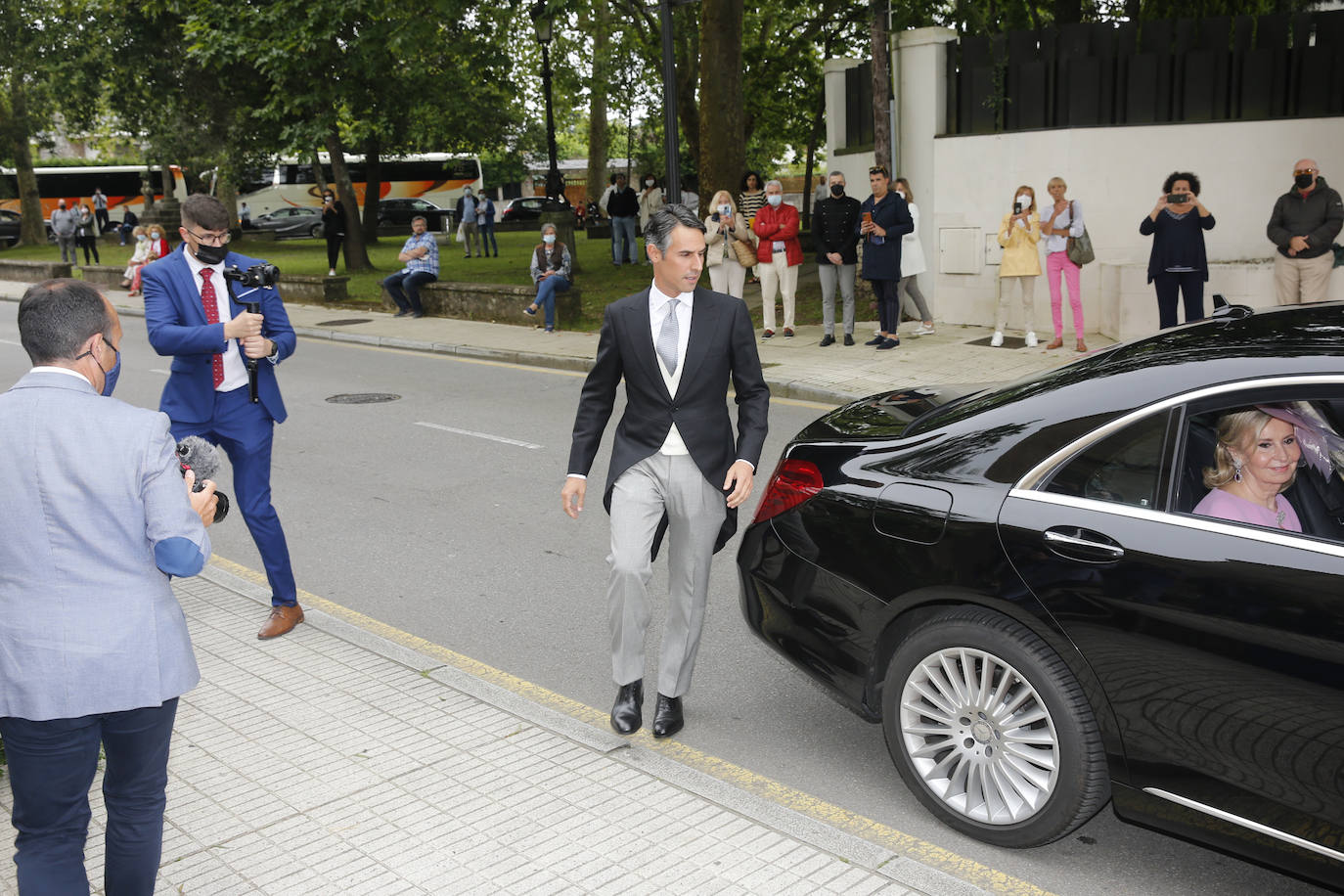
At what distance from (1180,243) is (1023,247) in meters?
2.05

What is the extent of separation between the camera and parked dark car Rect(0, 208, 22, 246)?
48625 mm

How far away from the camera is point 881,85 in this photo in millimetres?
15805

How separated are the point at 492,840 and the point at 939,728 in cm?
144

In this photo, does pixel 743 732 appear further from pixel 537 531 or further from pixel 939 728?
pixel 537 531

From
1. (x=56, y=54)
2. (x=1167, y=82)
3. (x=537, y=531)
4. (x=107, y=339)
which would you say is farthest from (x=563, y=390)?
(x=56, y=54)

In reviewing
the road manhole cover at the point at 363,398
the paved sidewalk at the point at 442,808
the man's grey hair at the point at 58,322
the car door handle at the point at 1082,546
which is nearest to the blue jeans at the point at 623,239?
the road manhole cover at the point at 363,398

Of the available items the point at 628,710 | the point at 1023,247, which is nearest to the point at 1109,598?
the point at 628,710

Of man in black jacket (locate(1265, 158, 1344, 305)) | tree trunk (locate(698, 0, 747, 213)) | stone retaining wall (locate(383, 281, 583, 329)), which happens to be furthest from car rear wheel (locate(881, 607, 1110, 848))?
tree trunk (locate(698, 0, 747, 213))

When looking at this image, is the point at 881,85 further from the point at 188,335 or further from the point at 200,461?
the point at 200,461

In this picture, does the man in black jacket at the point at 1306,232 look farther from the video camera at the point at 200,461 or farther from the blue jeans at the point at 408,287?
the blue jeans at the point at 408,287

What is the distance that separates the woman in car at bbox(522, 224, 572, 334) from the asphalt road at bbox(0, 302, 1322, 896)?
426 centimetres

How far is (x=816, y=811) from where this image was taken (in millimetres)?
4074

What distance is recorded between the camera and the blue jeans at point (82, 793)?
2809 mm

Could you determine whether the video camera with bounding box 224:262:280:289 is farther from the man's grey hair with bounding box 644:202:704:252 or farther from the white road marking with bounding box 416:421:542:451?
the white road marking with bounding box 416:421:542:451
